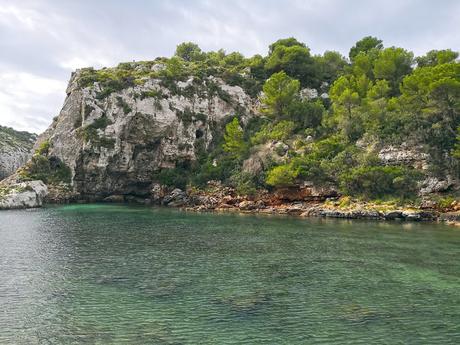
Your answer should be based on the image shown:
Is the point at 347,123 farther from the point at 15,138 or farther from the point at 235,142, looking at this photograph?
the point at 15,138

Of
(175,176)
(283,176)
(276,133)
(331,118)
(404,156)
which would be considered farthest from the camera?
(175,176)

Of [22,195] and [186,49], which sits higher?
[186,49]

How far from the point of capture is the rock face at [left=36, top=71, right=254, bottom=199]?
9500 centimetres

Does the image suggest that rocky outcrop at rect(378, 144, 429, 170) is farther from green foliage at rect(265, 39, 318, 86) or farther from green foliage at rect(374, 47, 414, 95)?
green foliage at rect(265, 39, 318, 86)

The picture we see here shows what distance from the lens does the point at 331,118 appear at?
85.0m

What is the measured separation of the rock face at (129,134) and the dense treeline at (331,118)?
116 inches

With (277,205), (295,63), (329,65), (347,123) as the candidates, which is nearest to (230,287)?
(277,205)

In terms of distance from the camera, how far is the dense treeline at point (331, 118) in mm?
65000

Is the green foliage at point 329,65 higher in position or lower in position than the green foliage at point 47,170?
higher

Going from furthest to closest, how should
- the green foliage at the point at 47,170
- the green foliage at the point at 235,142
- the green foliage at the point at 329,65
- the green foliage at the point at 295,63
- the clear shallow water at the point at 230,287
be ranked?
the green foliage at the point at 329,65 < the green foliage at the point at 295,63 < the green foliage at the point at 47,170 < the green foliage at the point at 235,142 < the clear shallow water at the point at 230,287

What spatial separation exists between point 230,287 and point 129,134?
7838cm

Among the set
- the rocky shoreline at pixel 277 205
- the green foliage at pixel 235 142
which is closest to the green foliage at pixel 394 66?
the green foliage at pixel 235 142

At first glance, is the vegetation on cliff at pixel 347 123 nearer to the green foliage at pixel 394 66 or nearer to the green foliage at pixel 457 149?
the green foliage at pixel 394 66

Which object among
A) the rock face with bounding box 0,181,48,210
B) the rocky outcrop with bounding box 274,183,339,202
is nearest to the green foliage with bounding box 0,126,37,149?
the rock face with bounding box 0,181,48,210
